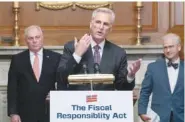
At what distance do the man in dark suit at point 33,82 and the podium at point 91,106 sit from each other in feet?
5.10

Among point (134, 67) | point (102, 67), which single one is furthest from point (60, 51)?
point (134, 67)

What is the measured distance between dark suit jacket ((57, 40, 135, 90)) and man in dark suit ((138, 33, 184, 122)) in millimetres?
490

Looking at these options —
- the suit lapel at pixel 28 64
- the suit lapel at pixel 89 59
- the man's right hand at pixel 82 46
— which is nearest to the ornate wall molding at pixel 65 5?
the suit lapel at pixel 28 64

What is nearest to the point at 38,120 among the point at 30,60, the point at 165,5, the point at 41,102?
the point at 41,102

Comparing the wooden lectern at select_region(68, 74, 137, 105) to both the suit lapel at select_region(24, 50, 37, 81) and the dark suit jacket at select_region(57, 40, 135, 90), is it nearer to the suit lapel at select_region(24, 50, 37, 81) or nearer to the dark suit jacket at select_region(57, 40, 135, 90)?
the dark suit jacket at select_region(57, 40, 135, 90)

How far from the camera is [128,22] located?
6.53 m

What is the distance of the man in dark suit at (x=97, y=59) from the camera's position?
154 inches

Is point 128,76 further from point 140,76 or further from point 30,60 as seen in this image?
point 140,76

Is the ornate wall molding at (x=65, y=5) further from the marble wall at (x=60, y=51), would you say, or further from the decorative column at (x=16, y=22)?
the marble wall at (x=60, y=51)

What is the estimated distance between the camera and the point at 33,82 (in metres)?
5.14

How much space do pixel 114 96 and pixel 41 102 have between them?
172 centimetres

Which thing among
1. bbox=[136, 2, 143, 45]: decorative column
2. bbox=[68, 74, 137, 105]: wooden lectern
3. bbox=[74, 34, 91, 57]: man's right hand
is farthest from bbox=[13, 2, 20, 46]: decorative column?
bbox=[68, 74, 137, 105]: wooden lectern

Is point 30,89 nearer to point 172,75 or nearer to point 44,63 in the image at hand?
point 44,63

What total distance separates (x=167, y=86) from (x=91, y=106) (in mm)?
1156
